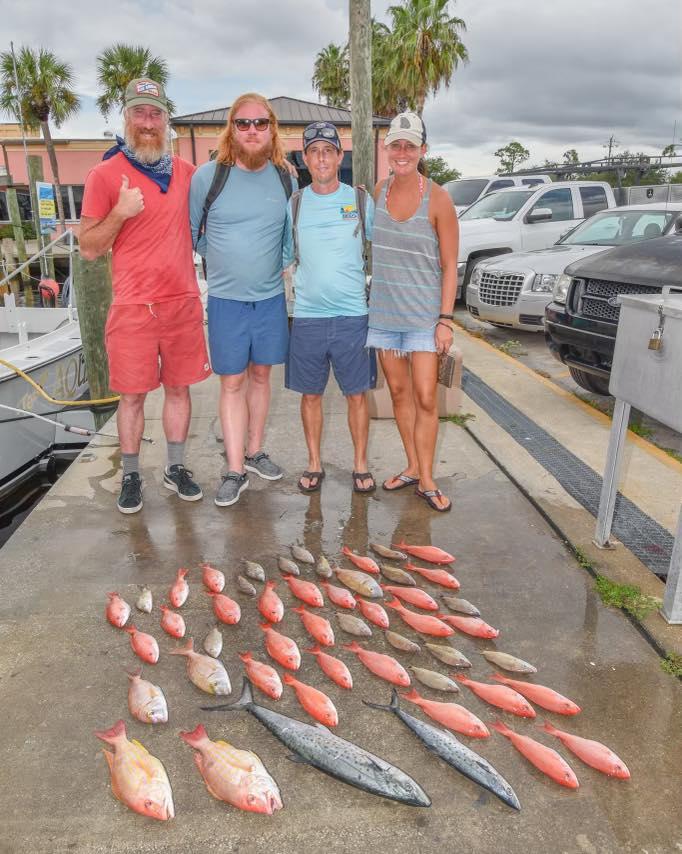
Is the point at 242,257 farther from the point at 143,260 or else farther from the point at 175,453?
the point at 175,453

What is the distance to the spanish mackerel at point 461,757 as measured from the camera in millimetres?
2033

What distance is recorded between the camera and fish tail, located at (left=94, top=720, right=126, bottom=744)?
2.23m

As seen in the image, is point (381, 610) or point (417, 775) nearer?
point (417, 775)

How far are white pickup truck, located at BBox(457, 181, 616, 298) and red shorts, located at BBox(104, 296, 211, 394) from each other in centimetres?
752

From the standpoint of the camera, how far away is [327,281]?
379 centimetres

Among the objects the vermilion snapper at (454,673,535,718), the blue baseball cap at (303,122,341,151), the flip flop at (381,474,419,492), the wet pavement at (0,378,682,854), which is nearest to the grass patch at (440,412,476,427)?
the wet pavement at (0,378,682,854)

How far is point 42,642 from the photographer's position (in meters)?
2.80

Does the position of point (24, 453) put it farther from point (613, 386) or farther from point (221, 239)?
point (613, 386)

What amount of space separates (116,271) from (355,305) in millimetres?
1440

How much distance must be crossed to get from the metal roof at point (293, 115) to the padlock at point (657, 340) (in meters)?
22.4

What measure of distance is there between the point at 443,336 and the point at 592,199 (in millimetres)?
9709

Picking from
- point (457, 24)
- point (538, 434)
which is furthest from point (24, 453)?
point (457, 24)

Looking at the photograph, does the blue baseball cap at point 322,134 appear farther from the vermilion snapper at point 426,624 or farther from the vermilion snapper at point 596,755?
the vermilion snapper at point 596,755

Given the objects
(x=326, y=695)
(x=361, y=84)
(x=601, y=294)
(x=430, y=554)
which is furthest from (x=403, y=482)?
(x=361, y=84)
